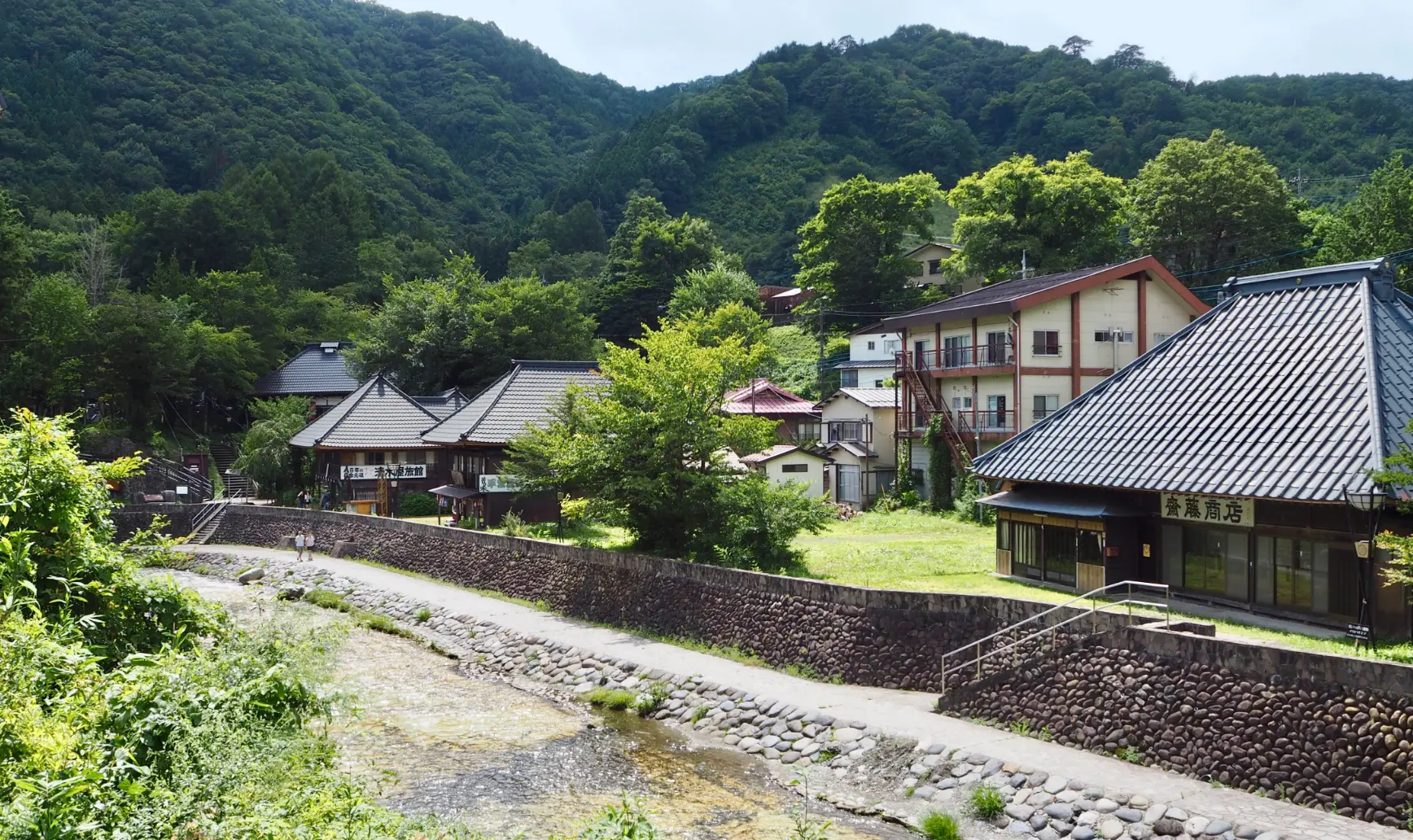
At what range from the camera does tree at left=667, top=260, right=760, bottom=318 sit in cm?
6341

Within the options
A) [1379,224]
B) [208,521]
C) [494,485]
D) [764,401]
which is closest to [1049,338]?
[764,401]

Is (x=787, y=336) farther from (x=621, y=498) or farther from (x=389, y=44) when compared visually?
(x=389, y=44)

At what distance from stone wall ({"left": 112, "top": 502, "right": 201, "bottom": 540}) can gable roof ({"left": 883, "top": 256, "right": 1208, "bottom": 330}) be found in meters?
33.2

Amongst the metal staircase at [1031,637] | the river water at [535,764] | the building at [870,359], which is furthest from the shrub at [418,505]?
the metal staircase at [1031,637]

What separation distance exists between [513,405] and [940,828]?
95.5ft

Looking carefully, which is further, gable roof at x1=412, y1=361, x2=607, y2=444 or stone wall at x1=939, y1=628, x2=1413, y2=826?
gable roof at x1=412, y1=361, x2=607, y2=444

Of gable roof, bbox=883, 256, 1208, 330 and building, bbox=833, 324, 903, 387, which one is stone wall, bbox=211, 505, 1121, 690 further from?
building, bbox=833, 324, 903, 387

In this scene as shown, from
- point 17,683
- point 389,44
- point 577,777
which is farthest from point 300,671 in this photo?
point 389,44

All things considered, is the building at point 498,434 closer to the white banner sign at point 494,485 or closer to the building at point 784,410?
the white banner sign at point 494,485

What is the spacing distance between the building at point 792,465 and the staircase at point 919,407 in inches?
139

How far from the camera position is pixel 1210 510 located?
19891 mm

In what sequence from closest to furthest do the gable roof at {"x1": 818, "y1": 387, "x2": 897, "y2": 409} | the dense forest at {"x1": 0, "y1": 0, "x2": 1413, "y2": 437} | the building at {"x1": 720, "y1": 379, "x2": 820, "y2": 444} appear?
the gable roof at {"x1": 818, "y1": 387, "x2": 897, "y2": 409} < the building at {"x1": 720, "y1": 379, "x2": 820, "y2": 444} < the dense forest at {"x1": 0, "y1": 0, "x2": 1413, "y2": 437}

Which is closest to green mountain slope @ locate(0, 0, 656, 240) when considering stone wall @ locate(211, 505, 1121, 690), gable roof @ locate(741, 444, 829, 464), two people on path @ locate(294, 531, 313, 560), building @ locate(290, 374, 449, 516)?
building @ locate(290, 374, 449, 516)

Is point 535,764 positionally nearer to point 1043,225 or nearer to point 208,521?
point 208,521
